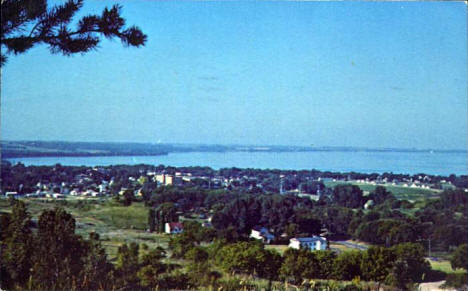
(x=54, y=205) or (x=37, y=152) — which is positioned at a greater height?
(x=37, y=152)

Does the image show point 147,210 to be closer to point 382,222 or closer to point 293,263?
point 293,263

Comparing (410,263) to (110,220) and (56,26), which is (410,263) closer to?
(110,220)

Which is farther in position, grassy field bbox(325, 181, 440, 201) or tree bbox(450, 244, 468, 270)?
grassy field bbox(325, 181, 440, 201)

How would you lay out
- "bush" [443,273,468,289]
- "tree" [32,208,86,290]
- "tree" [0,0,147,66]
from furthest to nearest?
"bush" [443,273,468,289]
"tree" [32,208,86,290]
"tree" [0,0,147,66]

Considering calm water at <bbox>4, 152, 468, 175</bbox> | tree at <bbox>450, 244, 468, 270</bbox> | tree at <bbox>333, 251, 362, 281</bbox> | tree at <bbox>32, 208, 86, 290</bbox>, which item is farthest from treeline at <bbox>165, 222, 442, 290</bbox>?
tree at <bbox>32, 208, 86, 290</bbox>

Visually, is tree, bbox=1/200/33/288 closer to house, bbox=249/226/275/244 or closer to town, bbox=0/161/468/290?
town, bbox=0/161/468/290

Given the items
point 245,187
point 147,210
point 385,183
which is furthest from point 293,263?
point 147,210

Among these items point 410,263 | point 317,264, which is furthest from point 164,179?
point 410,263
